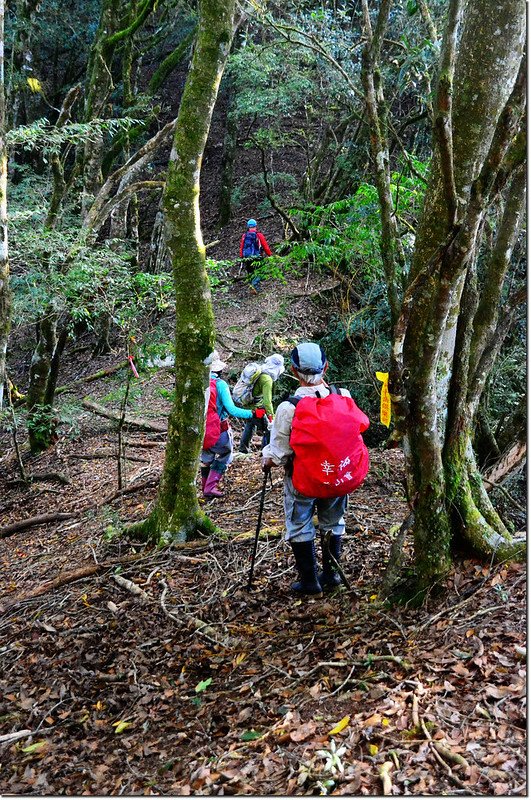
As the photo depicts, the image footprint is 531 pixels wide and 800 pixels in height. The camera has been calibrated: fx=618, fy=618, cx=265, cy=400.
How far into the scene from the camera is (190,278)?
5.89m

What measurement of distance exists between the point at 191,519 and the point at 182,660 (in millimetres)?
1822

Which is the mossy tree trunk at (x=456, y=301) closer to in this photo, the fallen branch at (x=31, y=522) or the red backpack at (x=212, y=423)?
the red backpack at (x=212, y=423)

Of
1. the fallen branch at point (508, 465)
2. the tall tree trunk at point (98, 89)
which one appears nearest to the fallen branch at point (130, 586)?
the fallen branch at point (508, 465)

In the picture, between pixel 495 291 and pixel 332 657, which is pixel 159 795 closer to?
pixel 332 657

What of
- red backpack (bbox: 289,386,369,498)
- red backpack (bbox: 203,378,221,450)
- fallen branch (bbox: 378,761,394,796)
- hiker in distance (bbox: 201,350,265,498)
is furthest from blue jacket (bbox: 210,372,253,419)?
fallen branch (bbox: 378,761,394,796)

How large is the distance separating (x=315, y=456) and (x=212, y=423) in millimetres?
3216

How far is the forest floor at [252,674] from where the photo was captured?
2.92m

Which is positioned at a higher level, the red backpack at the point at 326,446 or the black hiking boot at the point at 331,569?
the red backpack at the point at 326,446

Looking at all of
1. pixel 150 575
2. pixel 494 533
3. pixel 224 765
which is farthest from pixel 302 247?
pixel 224 765

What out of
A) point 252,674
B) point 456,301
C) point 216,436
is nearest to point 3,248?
point 216,436

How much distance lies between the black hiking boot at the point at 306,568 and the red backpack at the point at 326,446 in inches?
19.1

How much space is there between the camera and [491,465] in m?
6.24

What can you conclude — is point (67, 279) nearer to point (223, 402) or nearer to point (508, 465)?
point (223, 402)

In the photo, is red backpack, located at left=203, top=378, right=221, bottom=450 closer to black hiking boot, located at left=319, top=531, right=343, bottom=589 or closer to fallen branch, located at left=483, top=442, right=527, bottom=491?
black hiking boot, located at left=319, top=531, right=343, bottom=589
